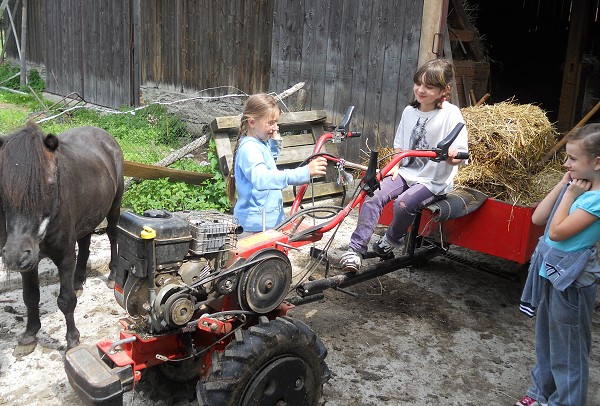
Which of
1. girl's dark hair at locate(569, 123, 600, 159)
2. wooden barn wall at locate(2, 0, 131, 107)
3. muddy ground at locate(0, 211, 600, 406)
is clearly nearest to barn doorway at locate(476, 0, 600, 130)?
muddy ground at locate(0, 211, 600, 406)

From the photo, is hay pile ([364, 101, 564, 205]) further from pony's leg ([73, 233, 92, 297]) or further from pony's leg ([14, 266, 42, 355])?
pony's leg ([14, 266, 42, 355])

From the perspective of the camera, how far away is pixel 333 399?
3.57 meters

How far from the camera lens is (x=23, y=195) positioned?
340cm

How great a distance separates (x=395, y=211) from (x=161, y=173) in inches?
127

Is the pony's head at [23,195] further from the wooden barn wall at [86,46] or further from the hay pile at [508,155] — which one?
the wooden barn wall at [86,46]

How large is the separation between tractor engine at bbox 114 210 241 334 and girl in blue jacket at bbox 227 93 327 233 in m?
0.40

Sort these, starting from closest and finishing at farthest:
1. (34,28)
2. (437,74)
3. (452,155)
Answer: (452,155) → (437,74) → (34,28)

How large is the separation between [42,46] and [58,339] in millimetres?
13364

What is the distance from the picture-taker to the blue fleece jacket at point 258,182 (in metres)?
3.36

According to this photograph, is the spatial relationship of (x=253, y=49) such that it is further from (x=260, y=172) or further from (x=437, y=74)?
(x=260, y=172)

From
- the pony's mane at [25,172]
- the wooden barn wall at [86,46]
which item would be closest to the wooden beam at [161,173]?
the pony's mane at [25,172]

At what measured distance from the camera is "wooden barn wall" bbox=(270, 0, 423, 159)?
7.14 meters

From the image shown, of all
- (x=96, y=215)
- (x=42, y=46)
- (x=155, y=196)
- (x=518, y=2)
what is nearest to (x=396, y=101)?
(x=155, y=196)

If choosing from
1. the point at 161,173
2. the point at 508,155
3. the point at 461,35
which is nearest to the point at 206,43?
the point at 161,173
